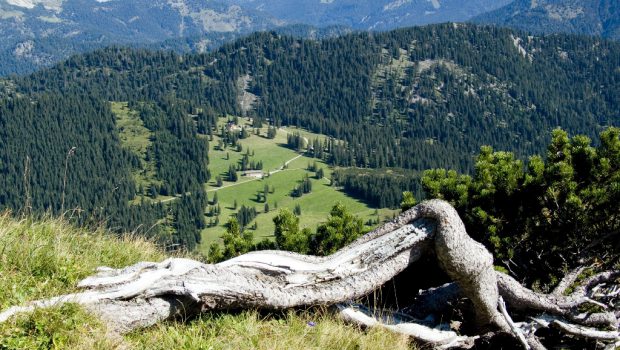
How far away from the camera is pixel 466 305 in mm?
9820

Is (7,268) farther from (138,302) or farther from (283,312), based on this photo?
(283,312)

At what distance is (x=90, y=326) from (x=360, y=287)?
4168 millimetres

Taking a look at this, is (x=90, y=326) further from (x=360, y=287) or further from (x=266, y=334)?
(x=360, y=287)

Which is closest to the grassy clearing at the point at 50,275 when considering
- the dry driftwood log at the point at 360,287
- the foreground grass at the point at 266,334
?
the dry driftwood log at the point at 360,287

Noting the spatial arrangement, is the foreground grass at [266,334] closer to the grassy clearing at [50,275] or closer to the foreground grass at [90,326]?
the foreground grass at [90,326]

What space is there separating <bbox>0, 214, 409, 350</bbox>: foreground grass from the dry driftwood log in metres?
0.26

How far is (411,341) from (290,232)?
10.7m

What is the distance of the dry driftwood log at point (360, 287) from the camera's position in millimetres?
7535

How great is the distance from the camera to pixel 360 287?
865cm

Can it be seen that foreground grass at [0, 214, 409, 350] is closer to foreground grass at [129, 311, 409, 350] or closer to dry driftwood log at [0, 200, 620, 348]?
foreground grass at [129, 311, 409, 350]

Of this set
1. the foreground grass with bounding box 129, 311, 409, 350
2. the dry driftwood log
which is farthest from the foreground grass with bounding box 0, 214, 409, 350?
the dry driftwood log

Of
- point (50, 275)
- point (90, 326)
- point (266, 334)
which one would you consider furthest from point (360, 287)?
point (50, 275)

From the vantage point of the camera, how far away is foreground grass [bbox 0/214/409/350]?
6363 mm

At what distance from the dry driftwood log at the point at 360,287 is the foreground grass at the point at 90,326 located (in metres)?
0.26
